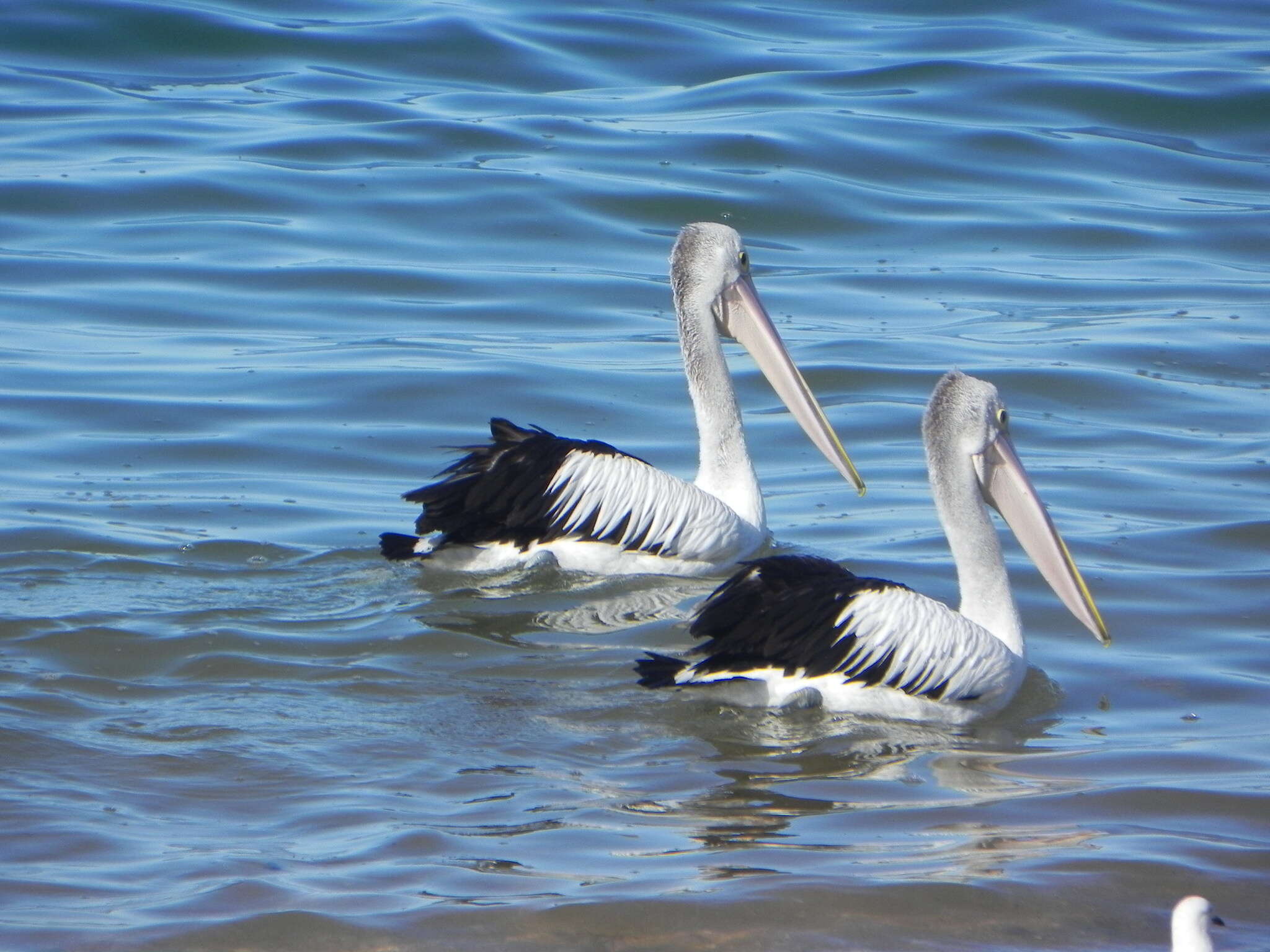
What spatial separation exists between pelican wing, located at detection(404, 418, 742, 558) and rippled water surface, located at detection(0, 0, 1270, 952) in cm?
20

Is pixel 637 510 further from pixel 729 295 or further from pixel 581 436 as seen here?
pixel 581 436

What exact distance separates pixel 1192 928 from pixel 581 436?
5.37 metres

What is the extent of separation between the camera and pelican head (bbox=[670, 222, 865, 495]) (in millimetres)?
7020

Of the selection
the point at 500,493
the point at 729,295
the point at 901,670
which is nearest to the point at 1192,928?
the point at 901,670

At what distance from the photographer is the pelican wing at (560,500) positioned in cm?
616

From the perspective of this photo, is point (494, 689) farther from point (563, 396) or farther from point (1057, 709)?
point (563, 396)

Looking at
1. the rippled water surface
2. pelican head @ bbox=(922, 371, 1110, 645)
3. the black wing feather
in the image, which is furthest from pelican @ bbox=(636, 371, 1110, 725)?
the black wing feather

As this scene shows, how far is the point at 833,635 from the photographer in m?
5.03

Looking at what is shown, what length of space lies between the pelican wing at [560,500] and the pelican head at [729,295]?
73 centimetres

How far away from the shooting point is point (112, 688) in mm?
4961

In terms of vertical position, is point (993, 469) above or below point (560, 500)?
above

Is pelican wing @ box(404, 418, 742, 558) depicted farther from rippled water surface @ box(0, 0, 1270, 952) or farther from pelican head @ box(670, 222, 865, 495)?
pelican head @ box(670, 222, 865, 495)

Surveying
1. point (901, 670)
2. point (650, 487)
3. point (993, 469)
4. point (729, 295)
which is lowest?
point (901, 670)

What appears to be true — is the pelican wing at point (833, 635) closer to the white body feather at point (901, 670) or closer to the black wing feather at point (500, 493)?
the white body feather at point (901, 670)
